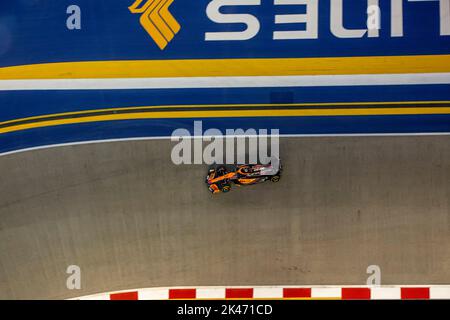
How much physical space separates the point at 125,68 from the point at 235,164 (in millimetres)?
1945

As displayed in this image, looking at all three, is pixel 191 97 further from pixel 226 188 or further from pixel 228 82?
pixel 226 188

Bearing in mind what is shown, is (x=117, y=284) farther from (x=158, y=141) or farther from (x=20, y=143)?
(x=20, y=143)

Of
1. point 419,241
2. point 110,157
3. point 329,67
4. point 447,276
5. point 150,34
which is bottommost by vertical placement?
point 447,276

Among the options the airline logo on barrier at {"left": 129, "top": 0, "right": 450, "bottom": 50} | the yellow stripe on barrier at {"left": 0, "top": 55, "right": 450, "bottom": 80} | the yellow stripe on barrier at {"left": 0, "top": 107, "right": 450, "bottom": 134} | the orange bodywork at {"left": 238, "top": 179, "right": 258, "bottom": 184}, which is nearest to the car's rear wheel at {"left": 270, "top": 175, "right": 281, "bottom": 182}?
the orange bodywork at {"left": 238, "top": 179, "right": 258, "bottom": 184}

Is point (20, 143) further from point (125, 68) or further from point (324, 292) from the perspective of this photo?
point (324, 292)

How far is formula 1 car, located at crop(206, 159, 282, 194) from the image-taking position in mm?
4945

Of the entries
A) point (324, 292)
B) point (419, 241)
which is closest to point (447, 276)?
point (419, 241)

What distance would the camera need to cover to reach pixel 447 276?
4910 mm

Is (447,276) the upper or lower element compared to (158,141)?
lower

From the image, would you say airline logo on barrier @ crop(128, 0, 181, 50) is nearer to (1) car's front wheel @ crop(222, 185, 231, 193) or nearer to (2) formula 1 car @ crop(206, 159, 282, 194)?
(2) formula 1 car @ crop(206, 159, 282, 194)

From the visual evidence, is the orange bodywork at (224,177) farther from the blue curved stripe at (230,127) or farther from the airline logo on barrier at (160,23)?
the airline logo on barrier at (160,23)

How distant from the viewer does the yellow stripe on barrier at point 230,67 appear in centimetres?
498

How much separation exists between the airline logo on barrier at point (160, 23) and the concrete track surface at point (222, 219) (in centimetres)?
139

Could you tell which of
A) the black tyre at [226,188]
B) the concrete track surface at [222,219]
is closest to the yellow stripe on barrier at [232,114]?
the concrete track surface at [222,219]
